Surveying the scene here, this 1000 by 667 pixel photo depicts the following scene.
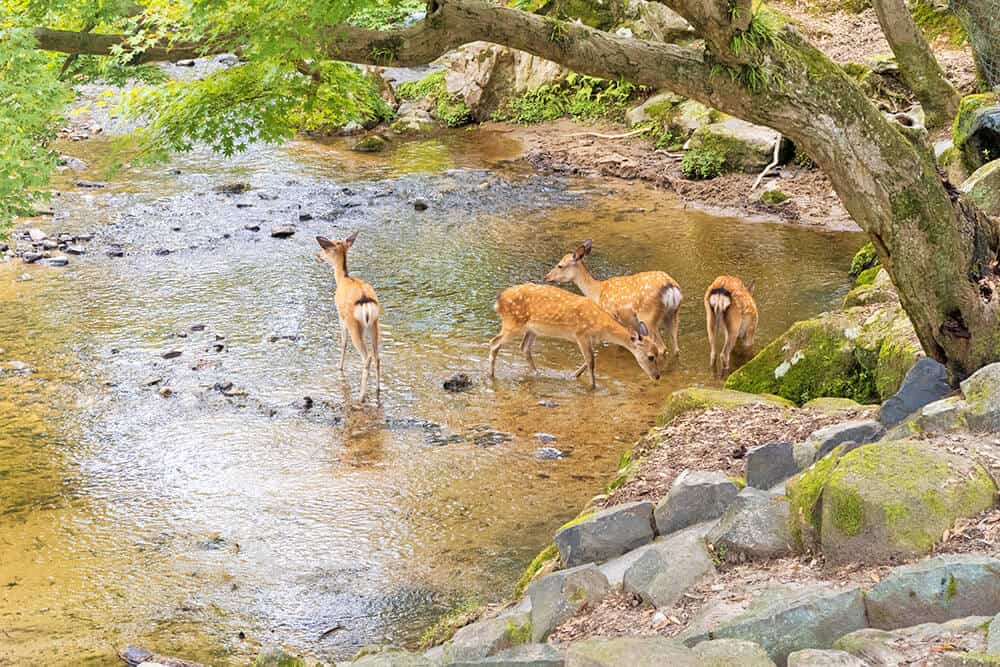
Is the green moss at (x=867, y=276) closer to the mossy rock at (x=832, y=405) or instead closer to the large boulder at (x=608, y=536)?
the mossy rock at (x=832, y=405)

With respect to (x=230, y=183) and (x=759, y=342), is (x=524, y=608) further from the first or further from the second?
(x=230, y=183)

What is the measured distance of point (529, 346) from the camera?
1215 cm

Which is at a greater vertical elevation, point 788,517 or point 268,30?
point 268,30

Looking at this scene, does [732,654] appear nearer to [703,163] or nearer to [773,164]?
[773,164]

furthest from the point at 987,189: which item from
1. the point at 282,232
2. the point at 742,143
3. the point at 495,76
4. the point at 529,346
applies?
the point at 495,76

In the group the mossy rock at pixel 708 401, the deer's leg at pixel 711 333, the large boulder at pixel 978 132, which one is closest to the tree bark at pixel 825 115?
the mossy rock at pixel 708 401

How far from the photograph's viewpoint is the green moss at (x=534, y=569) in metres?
6.95

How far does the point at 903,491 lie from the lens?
5.37 m

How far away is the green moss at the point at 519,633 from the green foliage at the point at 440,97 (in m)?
19.2

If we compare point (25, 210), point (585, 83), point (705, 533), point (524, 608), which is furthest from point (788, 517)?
point (585, 83)

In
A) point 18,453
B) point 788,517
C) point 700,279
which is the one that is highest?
point 788,517

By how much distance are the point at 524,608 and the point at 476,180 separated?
46.4 feet

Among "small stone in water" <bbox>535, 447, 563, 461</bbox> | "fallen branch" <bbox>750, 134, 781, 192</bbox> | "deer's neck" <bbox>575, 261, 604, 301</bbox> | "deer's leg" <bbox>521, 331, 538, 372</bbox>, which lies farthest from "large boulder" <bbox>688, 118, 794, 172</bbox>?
"small stone in water" <bbox>535, 447, 563, 461</bbox>

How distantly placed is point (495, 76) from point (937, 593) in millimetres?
20685
